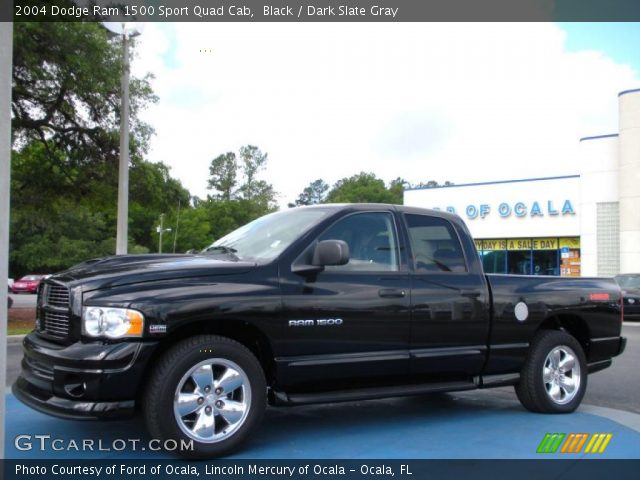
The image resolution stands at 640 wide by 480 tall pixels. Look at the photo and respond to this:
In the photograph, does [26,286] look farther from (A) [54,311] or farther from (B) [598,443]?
(B) [598,443]

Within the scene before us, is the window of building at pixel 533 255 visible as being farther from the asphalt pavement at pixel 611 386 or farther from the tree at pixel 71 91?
the asphalt pavement at pixel 611 386

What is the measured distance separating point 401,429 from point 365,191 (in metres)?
72.7

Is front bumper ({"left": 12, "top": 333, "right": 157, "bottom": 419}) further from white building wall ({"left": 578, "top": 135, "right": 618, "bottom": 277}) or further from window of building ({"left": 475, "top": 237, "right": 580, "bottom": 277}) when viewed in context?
white building wall ({"left": 578, "top": 135, "right": 618, "bottom": 277})

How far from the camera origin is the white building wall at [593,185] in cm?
2797

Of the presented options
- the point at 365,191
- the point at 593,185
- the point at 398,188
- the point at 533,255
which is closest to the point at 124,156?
the point at 593,185

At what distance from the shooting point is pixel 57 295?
4.78m

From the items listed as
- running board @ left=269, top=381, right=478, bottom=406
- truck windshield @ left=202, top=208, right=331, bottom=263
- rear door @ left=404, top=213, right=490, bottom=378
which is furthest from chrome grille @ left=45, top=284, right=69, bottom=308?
rear door @ left=404, top=213, right=490, bottom=378

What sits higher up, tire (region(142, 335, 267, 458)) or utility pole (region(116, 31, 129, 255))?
utility pole (region(116, 31, 129, 255))

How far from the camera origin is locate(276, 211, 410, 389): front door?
16.6 ft

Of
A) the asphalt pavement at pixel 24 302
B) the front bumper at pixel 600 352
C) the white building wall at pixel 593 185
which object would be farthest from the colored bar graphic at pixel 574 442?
the white building wall at pixel 593 185

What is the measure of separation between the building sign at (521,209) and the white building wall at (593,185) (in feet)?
3.25

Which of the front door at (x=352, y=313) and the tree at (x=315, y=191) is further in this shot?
the tree at (x=315, y=191)

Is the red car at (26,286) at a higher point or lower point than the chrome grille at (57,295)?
lower

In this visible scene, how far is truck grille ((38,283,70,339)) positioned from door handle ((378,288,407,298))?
2413 millimetres
